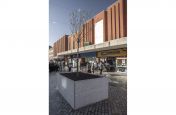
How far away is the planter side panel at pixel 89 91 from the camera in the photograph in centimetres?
329

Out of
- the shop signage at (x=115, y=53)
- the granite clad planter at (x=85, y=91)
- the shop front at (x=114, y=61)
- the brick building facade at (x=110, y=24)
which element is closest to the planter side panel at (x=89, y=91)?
the granite clad planter at (x=85, y=91)

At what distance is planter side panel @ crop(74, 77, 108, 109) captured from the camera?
3289 millimetres

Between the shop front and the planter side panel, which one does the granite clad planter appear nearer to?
the planter side panel

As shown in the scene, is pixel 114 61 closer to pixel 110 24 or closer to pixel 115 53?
pixel 115 53

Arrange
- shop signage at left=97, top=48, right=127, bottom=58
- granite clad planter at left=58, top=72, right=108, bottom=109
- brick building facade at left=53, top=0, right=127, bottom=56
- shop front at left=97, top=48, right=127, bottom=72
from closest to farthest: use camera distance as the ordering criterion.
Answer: granite clad planter at left=58, top=72, right=108, bottom=109 < shop signage at left=97, top=48, right=127, bottom=58 < shop front at left=97, top=48, right=127, bottom=72 < brick building facade at left=53, top=0, right=127, bottom=56

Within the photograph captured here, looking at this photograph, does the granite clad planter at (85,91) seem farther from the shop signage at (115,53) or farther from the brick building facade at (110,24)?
the brick building facade at (110,24)

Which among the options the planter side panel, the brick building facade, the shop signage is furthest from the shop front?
the planter side panel

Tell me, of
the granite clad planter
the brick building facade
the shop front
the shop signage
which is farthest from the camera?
the brick building facade

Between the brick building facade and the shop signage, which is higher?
the brick building facade
